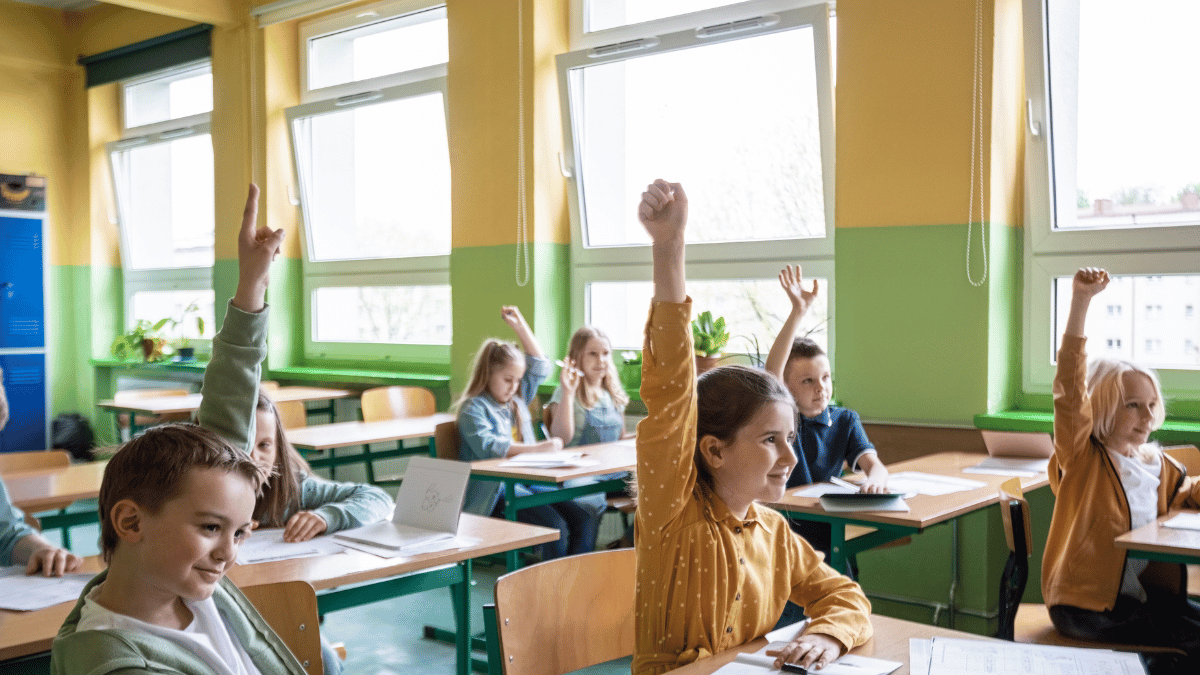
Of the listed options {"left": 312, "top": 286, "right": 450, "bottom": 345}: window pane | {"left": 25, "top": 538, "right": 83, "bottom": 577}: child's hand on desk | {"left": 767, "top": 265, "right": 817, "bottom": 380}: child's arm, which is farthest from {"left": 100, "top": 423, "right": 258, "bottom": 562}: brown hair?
{"left": 312, "top": 286, "right": 450, "bottom": 345}: window pane

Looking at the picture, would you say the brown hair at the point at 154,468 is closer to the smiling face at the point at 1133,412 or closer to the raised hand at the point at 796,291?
the raised hand at the point at 796,291

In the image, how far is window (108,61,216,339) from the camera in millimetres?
7344

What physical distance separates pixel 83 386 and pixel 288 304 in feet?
8.17

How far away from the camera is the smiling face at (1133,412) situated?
9.04 ft

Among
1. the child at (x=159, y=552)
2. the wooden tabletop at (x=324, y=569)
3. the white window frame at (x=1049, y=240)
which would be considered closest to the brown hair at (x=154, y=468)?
the child at (x=159, y=552)

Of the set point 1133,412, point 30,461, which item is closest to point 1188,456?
point 1133,412

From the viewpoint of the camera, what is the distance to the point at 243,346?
1723mm

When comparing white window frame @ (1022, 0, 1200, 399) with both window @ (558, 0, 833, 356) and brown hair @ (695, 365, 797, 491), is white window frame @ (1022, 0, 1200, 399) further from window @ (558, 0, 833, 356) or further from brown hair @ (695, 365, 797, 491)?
brown hair @ (695, 365, 797, 491)

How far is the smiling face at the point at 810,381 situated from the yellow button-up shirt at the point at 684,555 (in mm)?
1642

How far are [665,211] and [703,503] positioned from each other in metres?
0.49

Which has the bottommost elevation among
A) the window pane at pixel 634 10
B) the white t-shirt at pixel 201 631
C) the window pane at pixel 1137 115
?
the white t-shirt at pixel 201 631

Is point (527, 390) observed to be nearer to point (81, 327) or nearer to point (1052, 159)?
point (1052, 159)

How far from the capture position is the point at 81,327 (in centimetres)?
802

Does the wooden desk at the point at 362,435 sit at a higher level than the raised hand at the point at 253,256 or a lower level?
lower
